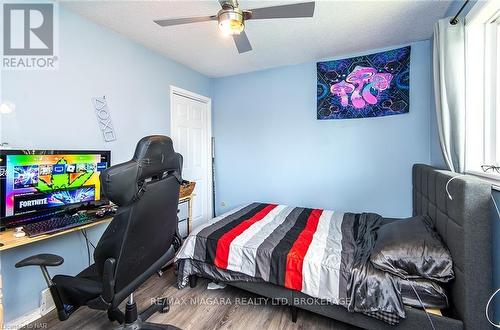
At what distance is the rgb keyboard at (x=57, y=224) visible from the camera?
145 cm

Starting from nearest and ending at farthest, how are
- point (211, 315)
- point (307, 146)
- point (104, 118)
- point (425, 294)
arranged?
point (425, 294)
point (211, 315)
point (104, 118)
point (307, 146)

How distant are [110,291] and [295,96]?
118 inches

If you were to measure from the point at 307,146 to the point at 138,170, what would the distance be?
2.50 metres

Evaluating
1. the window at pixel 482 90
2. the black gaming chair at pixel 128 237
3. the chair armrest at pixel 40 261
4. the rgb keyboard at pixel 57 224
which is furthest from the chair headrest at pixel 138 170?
the window at pixel 482 90

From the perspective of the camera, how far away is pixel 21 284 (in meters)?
1.69

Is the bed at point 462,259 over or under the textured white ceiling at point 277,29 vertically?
under

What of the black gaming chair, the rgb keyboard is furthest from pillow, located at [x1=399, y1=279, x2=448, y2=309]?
the rgb keyboard

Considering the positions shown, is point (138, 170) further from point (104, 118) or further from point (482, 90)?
point (482, 90)

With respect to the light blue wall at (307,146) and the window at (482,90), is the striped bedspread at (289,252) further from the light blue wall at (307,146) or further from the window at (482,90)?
the window at (482,90)

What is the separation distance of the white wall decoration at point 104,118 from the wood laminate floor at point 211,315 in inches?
60.9

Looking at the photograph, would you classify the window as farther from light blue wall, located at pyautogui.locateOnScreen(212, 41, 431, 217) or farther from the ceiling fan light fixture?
the ceiling fan light fixture
